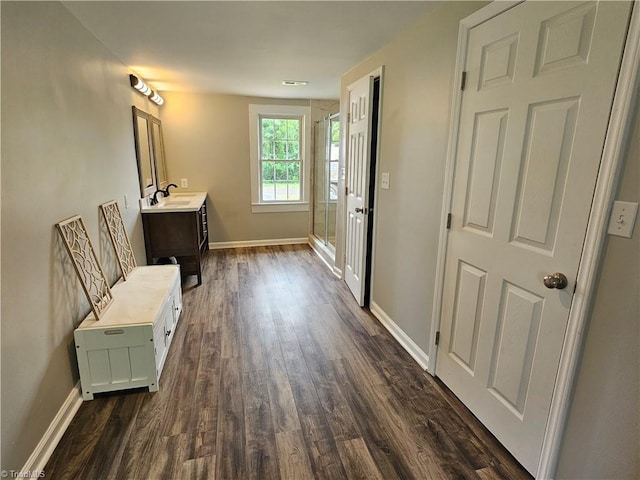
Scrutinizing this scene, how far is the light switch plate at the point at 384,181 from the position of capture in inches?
107

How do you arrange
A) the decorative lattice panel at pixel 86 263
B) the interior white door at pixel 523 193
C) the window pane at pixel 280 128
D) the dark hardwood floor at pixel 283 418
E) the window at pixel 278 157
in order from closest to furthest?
the interior white door at pixel 523 193 → the dark hardwood floor at pixel 283 418 → the decorative lattice panel at pixel 86 263 → the window at pixel 278 157 → the window pane at pixel 280 128

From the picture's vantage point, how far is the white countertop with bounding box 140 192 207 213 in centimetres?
348

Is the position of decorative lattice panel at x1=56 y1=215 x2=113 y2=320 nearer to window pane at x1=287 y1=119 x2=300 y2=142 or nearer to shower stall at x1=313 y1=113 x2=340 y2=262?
shower stall at x1=313 y1=113 x2=340 y2=262

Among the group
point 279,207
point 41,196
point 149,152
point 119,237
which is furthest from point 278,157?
point 41,196

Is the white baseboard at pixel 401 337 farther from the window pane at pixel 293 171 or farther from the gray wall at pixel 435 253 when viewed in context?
the window pane at pixel 293 171

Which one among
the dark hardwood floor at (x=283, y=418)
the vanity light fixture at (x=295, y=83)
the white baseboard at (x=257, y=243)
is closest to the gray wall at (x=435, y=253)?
the dark hardwood floor at (x=283, y=418)

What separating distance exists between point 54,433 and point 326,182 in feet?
12.5

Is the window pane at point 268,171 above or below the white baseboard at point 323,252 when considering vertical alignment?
above

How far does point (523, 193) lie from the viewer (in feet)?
4.82

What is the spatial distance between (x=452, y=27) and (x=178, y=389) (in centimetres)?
261

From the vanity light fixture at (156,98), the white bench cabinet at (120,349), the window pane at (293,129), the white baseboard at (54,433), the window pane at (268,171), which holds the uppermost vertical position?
the vanity light fixture at (156,98)

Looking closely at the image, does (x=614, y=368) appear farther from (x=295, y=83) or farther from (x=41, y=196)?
(x=295, y=83)

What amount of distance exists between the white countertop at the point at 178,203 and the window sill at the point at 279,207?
795 millimetres

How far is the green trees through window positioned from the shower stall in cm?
33
